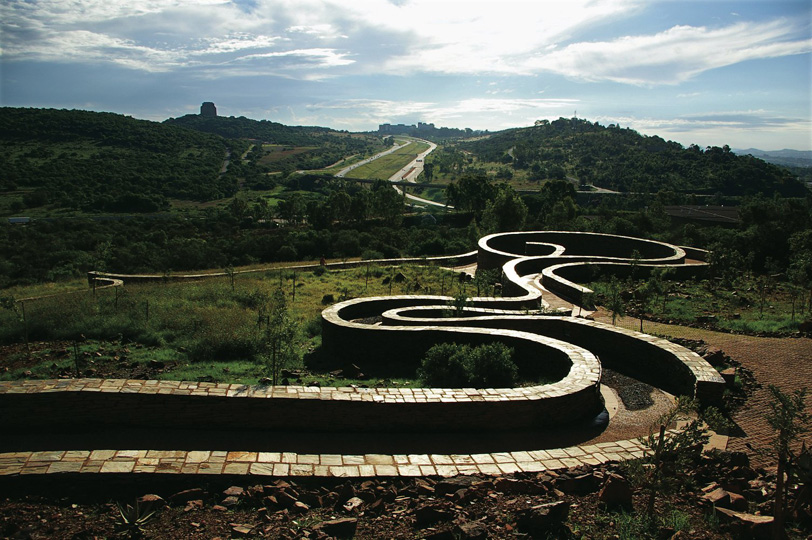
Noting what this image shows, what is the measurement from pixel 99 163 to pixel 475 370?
251 ft

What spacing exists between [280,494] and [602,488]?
11.7 feet

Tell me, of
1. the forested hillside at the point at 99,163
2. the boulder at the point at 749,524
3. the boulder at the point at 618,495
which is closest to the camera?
the boulder at the point at 749,524

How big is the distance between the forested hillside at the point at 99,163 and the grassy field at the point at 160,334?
153 feet

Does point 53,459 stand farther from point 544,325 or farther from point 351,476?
point 544,325

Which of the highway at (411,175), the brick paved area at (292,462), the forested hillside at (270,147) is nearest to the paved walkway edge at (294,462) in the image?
the brick paved area at (292,462)

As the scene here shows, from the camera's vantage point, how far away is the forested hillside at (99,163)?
193 feet

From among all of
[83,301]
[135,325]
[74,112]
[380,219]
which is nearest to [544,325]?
[135,325]

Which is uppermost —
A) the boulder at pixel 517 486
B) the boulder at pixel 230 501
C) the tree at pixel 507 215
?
the tree at pixel 507 215

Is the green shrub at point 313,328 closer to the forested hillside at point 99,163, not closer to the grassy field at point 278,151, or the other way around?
the forested hillside at point 99,163

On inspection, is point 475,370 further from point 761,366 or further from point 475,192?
point 475,192

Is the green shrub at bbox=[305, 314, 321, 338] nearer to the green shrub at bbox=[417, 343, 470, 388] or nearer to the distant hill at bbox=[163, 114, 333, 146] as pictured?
the green shrub at bbox=[417, 343, 470, 388]

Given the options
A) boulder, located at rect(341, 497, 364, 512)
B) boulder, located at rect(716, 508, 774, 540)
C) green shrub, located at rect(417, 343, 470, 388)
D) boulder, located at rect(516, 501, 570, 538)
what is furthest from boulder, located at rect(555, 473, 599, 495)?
green shrub, located at rect(417, 343, 470, 388)

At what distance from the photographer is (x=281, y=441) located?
7113mm

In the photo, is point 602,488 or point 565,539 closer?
point 565,539
